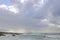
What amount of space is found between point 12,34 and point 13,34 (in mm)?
652

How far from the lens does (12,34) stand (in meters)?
112

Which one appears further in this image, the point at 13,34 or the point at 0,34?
the point at 13,34

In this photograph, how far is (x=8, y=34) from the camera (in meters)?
117

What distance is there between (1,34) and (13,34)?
31.7 feet

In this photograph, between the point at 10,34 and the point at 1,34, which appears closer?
the point at 1,34

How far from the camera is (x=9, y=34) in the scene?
117 meters

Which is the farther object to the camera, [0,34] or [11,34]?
[11,34]

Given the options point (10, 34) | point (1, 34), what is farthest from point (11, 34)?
point (1, 34)

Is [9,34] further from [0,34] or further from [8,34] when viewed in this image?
[0,34]

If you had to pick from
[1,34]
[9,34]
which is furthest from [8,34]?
[1,34]

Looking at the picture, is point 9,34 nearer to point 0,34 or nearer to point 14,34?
point 14,34

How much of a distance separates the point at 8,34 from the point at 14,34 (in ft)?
19.5

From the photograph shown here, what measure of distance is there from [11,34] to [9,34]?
2.60 meters

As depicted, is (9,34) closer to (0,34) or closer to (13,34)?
(13,34)
